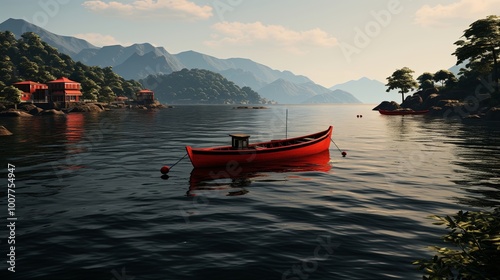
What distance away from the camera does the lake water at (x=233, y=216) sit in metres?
10.9

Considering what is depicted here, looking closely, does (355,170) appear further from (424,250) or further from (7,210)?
(7,210)

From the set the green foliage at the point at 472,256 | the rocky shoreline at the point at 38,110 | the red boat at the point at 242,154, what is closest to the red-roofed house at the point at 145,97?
the rocky shoreline at the point at 38,110

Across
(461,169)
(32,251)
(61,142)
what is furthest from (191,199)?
(61,142)

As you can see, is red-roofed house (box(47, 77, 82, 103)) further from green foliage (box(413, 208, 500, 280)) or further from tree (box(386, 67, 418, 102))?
green foliage (box(413, 208, 500, 280))

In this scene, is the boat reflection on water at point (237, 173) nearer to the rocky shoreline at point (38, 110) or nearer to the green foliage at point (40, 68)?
the rocky shoreline at point (38, 110)

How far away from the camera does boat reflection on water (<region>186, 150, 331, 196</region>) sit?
21.7m

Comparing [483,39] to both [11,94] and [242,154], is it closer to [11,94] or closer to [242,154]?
[242,154]

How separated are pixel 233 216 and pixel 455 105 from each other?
105 metres

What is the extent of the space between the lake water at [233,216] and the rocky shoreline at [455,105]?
6263 cm

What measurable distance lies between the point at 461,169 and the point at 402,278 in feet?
69.0

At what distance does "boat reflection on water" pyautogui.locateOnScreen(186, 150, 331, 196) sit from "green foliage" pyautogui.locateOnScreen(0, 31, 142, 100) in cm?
12841

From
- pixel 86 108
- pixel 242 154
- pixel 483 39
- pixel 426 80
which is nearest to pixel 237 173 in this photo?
pixel 242 154

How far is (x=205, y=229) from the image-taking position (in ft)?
46.9

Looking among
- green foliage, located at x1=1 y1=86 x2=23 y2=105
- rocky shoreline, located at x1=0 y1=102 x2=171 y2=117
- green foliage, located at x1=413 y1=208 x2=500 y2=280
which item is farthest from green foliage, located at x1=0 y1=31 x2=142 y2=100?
green foliage, located at x1=413 y1=208 x2=500 y2=280
